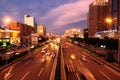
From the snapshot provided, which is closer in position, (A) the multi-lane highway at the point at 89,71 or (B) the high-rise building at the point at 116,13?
(A) the multi-lane highway at the point at 89,71

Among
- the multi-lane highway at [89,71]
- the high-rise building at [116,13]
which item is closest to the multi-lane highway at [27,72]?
the multi-lane highway at [89,71]

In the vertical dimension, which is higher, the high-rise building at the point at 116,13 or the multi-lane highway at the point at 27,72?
the high-rise building at the point at 116,13

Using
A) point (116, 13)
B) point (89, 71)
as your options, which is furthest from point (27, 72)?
point (116, 13)

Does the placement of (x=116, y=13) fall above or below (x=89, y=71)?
above

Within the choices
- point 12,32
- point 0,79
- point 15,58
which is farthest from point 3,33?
point 0,79

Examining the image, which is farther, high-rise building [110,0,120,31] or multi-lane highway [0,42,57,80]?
high-rise building [110,0,120,31]

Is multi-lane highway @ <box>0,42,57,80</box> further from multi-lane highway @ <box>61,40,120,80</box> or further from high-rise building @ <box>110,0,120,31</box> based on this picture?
high-rise building @ <box>110,0,120,31</box>

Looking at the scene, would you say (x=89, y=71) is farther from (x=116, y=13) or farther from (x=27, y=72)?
(x=116, y=13)

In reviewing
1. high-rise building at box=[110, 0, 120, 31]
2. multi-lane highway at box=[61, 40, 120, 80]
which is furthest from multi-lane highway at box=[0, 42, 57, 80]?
high-rise building at box=[110, 0, 120, 31]

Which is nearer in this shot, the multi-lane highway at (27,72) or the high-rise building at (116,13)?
the multi-lane highway at (27,72)

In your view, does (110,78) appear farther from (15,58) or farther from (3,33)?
(3,33)

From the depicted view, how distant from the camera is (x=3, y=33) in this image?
125 meters

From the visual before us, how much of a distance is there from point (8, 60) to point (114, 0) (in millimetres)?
158447

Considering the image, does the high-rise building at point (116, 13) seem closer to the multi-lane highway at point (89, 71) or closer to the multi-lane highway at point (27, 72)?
the multi-lane highway at point (89, 71)
